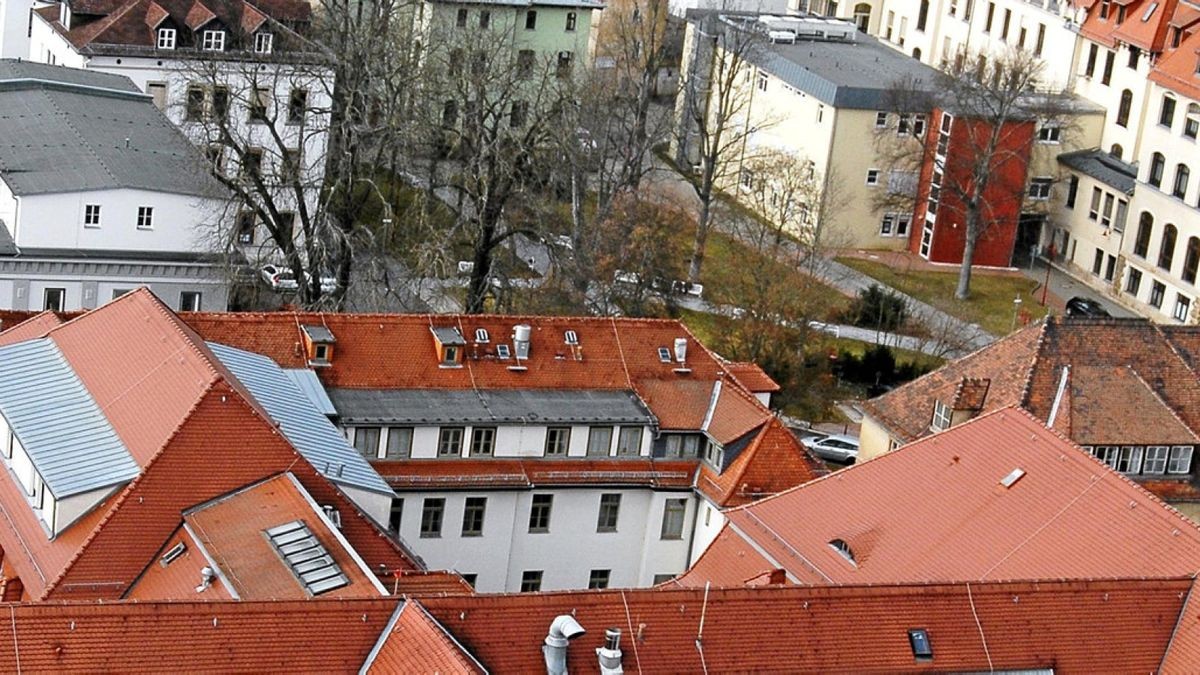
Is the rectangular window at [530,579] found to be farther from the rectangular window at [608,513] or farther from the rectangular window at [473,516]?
the rectangular window at [608,513]

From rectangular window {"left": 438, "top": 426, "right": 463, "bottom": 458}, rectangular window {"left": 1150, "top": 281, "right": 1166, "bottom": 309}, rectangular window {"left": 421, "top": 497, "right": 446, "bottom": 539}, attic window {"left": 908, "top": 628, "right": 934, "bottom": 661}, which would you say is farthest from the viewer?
rectangular window {"left": 1150, "top": 281, "right": 1166, "bottom": 309}

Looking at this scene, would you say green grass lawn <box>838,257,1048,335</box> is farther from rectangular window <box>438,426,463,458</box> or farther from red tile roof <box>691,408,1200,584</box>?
red tile roof <box>691,408,1200,584</box>

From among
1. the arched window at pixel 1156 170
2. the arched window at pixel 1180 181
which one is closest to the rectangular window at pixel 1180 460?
the arched window at pixel 1180 181

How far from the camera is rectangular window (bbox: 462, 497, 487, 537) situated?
225 ft

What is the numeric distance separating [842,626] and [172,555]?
14.7 meters

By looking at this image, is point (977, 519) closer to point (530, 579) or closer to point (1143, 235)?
point (530, 579)

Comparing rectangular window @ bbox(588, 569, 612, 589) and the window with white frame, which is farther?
the window with white frame

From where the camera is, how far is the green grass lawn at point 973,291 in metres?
100

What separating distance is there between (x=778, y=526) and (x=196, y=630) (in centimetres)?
1934

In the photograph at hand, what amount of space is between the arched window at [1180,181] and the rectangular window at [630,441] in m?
40.7

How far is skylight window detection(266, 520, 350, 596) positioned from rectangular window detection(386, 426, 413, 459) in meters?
14.9

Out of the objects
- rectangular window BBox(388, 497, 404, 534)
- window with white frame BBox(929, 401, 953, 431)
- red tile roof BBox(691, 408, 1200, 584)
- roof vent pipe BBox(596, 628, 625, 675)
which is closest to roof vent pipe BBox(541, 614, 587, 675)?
roof vent pipe BBox(596, 628, 625, 675)

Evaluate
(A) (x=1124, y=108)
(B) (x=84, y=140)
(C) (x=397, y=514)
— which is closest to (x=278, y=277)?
(B) (x=84, y=140)

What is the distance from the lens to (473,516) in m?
68.9
